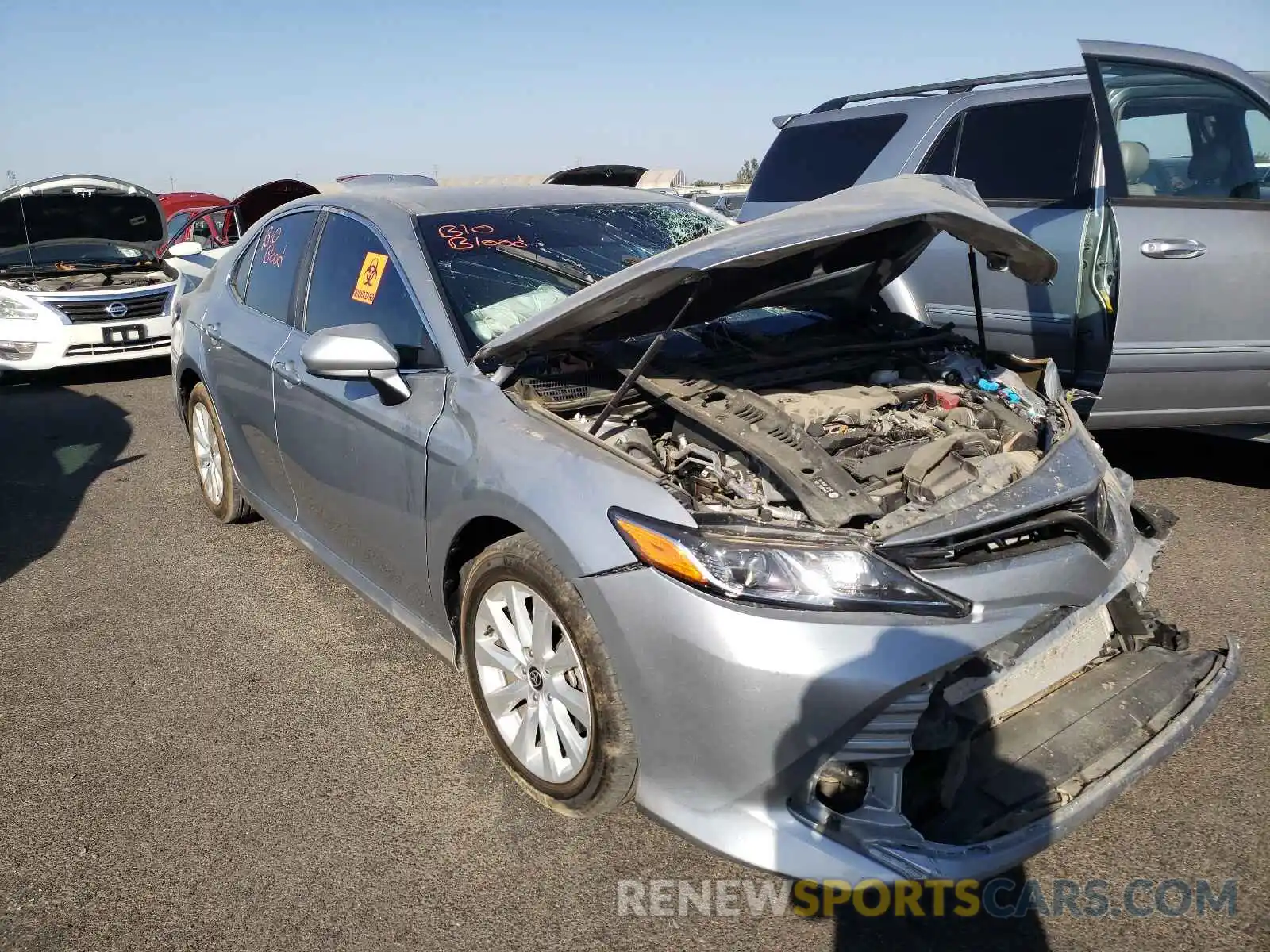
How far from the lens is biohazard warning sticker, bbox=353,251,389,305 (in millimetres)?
3324

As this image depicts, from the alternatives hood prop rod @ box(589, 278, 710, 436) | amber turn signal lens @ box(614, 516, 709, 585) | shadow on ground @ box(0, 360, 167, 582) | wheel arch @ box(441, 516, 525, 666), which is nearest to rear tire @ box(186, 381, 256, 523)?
shadow on ground @ box(0, 360, 167, 582)

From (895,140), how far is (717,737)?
15.5 ft

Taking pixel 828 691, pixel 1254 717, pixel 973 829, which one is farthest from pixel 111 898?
pixel 1254 717

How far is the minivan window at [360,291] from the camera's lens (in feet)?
10.2

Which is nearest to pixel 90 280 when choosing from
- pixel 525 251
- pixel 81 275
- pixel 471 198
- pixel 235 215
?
pixel 81 275

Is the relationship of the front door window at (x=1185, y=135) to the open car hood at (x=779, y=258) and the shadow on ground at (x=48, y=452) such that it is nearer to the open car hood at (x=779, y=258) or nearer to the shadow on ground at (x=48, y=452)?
the open car hood at (x=779, y=258)

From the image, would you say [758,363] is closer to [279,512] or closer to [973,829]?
[973,829]

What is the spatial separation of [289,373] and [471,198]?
0.94 meters

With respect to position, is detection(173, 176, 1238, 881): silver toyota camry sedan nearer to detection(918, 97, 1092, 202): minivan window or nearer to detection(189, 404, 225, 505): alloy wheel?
detection(189, 404, 225, 505): alloy wheel

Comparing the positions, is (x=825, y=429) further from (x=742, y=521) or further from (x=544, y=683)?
(x=544, y=683)

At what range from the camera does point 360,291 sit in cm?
342

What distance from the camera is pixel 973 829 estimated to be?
7.04 feet

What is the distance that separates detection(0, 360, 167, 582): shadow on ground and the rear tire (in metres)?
0.80

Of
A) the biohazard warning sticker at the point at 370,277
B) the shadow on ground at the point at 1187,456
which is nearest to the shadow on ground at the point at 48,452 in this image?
the biohazard warning sticker at the point at 370,277
